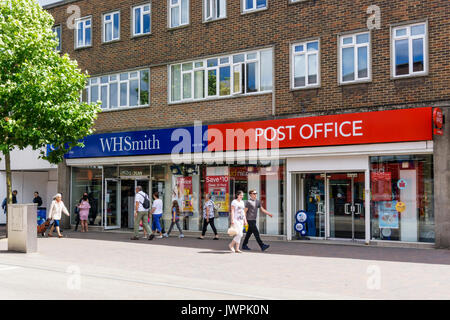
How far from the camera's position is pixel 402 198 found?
14.5 metres

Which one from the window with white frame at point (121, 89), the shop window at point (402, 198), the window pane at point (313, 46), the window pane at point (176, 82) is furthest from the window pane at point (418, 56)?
the window with white frame at point (121, 89)

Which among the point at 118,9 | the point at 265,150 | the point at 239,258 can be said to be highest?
the point at 118,9

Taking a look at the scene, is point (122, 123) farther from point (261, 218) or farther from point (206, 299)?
point (206, 299)

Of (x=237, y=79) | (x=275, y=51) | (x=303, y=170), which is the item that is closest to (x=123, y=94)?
(x=237, y=79)

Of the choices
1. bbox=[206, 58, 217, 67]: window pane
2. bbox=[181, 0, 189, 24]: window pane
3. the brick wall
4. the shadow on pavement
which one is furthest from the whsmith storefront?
bbox=[181, 0, 189, 24]: window pane

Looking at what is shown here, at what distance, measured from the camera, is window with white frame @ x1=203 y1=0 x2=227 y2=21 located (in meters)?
17.9

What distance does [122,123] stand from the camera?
20.5 metres

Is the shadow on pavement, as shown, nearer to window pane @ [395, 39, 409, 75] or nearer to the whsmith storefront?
the whsmith storefront

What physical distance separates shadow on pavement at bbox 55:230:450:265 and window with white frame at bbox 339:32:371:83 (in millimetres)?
4822

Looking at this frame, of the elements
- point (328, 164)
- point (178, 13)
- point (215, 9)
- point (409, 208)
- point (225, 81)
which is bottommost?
point (409, 208)

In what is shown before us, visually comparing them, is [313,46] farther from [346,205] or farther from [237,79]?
[346,205]

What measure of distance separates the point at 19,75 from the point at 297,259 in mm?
10109

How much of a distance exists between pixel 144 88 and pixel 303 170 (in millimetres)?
7416
